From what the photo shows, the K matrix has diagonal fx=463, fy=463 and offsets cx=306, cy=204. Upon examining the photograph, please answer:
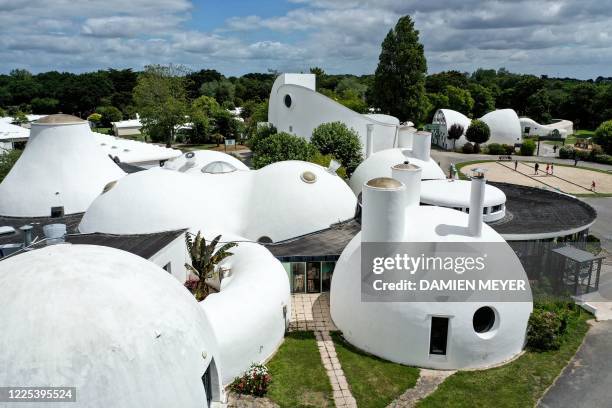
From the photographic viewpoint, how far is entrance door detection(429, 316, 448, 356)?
60.3 feet

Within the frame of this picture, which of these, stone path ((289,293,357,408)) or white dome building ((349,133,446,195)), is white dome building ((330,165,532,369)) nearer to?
stone path ((289,293,357,408))

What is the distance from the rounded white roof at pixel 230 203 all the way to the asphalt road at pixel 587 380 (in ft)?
47.1

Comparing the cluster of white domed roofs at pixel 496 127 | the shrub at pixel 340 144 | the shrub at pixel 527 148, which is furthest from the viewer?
the cluster of white domed roofs at pixel 496 127

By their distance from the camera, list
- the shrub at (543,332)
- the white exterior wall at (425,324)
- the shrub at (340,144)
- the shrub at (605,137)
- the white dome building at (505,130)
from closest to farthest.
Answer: the white exterior wall at (425,324)
the shrub at (543,332)
the shrub at (340,144)
the shrub at (605,137)
the white dome building at (505,130)

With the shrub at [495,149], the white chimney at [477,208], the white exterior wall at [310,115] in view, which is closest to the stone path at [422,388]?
the white chimney at [477,208]

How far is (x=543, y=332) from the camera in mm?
19750

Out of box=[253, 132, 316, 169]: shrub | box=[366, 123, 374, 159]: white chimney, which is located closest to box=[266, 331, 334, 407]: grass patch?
box=[253, 132, 316, 169]: shrub

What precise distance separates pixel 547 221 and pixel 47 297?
1148 inches

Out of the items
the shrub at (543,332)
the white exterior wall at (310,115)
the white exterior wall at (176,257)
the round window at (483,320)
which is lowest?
the shrub at (543,332)

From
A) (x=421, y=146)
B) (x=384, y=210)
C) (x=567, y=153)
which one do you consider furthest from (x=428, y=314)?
(x=567, y=153)

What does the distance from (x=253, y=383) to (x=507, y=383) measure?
9.62 metres

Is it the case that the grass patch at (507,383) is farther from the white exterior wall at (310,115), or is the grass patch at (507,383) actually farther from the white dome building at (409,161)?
the white exterior wall at (310,115)

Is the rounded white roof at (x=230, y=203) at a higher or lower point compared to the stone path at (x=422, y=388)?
higher

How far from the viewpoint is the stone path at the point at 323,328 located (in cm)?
1703
